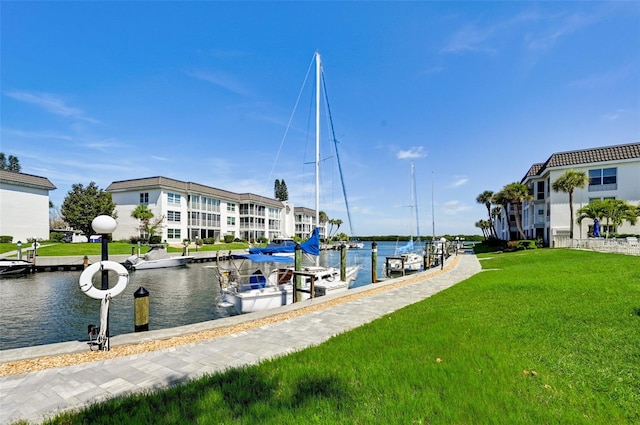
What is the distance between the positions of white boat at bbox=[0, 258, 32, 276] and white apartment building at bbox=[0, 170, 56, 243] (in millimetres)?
19733

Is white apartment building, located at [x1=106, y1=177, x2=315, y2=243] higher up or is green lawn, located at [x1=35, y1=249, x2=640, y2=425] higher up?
white apartment building, located at [x1=106, y1=177, x2=315, y2=243]

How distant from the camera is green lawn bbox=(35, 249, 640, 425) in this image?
3385mm

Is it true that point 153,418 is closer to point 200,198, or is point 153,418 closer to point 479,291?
point 479,291

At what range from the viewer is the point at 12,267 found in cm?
2392

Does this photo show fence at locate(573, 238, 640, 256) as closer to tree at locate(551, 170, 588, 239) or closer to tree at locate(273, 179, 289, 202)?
tree at locate(551, 170, 588, 239)

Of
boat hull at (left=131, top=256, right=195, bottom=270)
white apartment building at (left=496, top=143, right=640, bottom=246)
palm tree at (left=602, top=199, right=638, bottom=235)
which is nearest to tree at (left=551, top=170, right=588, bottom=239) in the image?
white apartment building at (left=496, top=143, right=640, bottom=246)

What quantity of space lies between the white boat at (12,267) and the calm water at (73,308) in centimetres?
159

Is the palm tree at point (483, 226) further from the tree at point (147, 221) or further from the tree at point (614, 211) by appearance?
the tree at point (147, 221)

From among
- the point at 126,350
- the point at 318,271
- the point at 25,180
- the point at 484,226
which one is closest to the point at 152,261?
the point at 318,271

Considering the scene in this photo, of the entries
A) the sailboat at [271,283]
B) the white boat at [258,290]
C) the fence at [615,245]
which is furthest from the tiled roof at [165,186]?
the fence at [615,245]

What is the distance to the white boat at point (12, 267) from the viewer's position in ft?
77.0

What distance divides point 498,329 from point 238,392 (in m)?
5.25

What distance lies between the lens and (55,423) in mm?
3414

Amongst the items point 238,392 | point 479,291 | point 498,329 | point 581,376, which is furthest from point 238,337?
point 479,291
